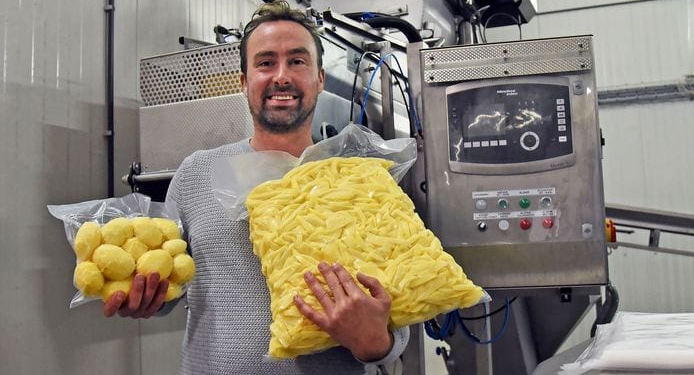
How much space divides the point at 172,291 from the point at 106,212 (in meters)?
0.24

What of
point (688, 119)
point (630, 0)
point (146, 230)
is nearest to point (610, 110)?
point (688, 119)

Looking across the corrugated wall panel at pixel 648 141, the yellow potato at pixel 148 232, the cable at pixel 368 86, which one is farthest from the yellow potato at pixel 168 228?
the corrugated wall panel at pixel 648 141

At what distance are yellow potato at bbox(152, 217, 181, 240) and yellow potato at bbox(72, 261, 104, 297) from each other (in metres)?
0.15

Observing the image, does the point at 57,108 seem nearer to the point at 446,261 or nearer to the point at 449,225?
the point at 449,225

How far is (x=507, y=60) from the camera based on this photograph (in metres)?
1.73

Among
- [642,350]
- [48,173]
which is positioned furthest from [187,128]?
[642,350]

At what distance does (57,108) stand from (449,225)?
1.27 metres

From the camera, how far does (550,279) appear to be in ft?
5.49

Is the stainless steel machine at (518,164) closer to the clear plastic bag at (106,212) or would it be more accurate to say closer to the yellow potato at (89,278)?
the clear plastic bag at (106,212)

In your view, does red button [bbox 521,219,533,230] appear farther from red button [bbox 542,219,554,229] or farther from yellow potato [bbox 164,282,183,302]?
yellow potato [bbox 164,282,183,302]

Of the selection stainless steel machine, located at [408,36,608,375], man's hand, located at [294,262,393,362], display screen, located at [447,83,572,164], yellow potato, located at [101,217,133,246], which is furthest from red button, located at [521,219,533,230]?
yellow potato, located at [101,217,133,246]

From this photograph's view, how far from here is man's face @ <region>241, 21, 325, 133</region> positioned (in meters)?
1.38

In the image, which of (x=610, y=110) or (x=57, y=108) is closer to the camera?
(x=57, y=108)

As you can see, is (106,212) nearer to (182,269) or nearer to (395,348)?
(182,269)
